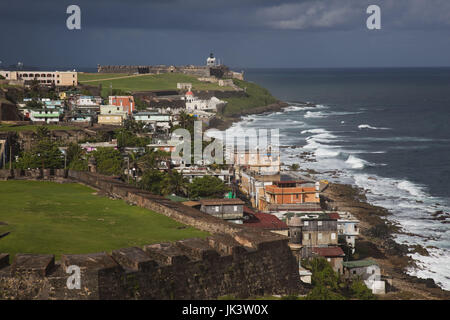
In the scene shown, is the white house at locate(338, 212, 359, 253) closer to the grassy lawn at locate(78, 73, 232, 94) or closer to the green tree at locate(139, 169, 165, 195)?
the green tree at locate(139, 169, 165, 195)

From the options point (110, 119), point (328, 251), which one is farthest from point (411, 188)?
point (110, 119)

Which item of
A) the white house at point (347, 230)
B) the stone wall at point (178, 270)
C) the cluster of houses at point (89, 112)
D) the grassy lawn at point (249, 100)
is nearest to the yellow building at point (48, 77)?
the cluster of houses at point (89, 112)

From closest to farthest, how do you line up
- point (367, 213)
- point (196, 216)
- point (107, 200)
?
point (196, 216) < point (107, 200) < point (367, 213)

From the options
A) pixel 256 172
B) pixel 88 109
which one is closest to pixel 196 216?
pixel 256 172

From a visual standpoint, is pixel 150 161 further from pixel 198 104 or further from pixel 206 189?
pixel 198 104

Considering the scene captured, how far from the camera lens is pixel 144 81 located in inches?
6437

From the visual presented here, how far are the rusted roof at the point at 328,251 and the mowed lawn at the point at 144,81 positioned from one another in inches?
3771

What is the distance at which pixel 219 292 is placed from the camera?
2175 centimetres

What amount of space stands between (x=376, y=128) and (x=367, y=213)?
7177 cm

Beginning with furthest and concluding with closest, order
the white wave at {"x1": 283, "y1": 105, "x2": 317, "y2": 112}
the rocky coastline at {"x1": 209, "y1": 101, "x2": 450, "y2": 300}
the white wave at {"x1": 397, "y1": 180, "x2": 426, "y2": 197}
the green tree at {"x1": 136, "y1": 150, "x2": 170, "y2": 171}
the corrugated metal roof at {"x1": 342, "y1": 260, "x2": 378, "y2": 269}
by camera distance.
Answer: the white wave at {"x1": 283, "y1": 105, "x2": 317, "y2": 112} → the white wave at {"x1": 397, "y1": 180, "x2": 426, "y2": 197} → the green tree at {"x1": 136, "y1": 150, "x2": 170, "y2": 171} → the rocky coastline at {"x1": 209, "y1": 101, "x2": 450, "y2": 300} → the corrugated metal roof at {"x1": 342, "y1": 260, "x2": 378, "y2": 269}

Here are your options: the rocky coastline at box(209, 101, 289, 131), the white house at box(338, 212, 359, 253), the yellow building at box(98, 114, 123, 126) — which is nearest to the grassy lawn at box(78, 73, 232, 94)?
the rocky coastline at box(209, 101, 289, 131)

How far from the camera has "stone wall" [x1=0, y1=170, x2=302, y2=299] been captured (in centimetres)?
1839
